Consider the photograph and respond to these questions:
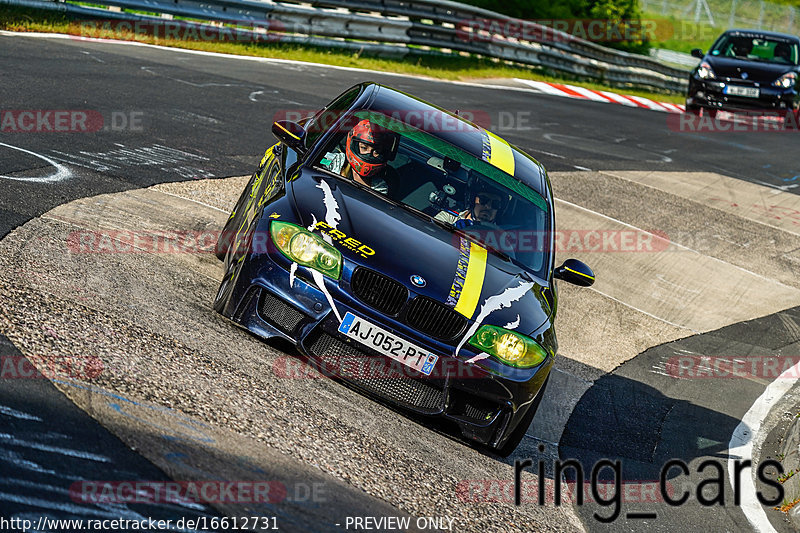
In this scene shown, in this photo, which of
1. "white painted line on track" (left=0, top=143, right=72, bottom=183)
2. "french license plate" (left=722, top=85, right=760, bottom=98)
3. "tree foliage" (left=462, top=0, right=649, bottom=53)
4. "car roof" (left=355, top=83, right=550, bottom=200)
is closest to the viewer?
"car roof" (left=355, top=83, right=550, bottom=200)

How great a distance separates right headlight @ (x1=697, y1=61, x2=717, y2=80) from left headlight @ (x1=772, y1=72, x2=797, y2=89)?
1269 millimetres

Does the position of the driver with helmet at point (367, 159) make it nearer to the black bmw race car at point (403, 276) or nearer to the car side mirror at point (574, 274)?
the black bmw race car at point (403, 276)

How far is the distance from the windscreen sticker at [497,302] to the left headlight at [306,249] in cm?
75

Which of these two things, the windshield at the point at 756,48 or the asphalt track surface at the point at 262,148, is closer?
the asphalt track surface at the point at 262,148

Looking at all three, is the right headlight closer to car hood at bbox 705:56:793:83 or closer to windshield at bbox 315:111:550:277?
car hood at bbox 705:56:793:83

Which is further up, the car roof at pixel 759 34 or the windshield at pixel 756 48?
the car roof at pixel 759 34

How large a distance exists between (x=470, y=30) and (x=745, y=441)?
16983mm

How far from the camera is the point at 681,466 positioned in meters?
6.06

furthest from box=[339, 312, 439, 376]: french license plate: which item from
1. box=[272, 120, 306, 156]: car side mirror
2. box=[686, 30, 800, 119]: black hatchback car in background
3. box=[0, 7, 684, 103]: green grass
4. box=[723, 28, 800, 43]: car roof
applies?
box=[723, 28, 800, 43]: car roof

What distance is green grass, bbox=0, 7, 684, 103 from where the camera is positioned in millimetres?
14172

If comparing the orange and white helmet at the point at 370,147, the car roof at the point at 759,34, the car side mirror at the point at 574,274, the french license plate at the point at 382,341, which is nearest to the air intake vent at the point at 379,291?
the french license plate at the point at 382,341

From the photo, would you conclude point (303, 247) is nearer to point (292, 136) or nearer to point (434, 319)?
point (434, 319)

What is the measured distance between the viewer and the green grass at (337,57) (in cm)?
1417

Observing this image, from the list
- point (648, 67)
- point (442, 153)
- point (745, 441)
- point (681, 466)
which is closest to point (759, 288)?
point (745, 441)
